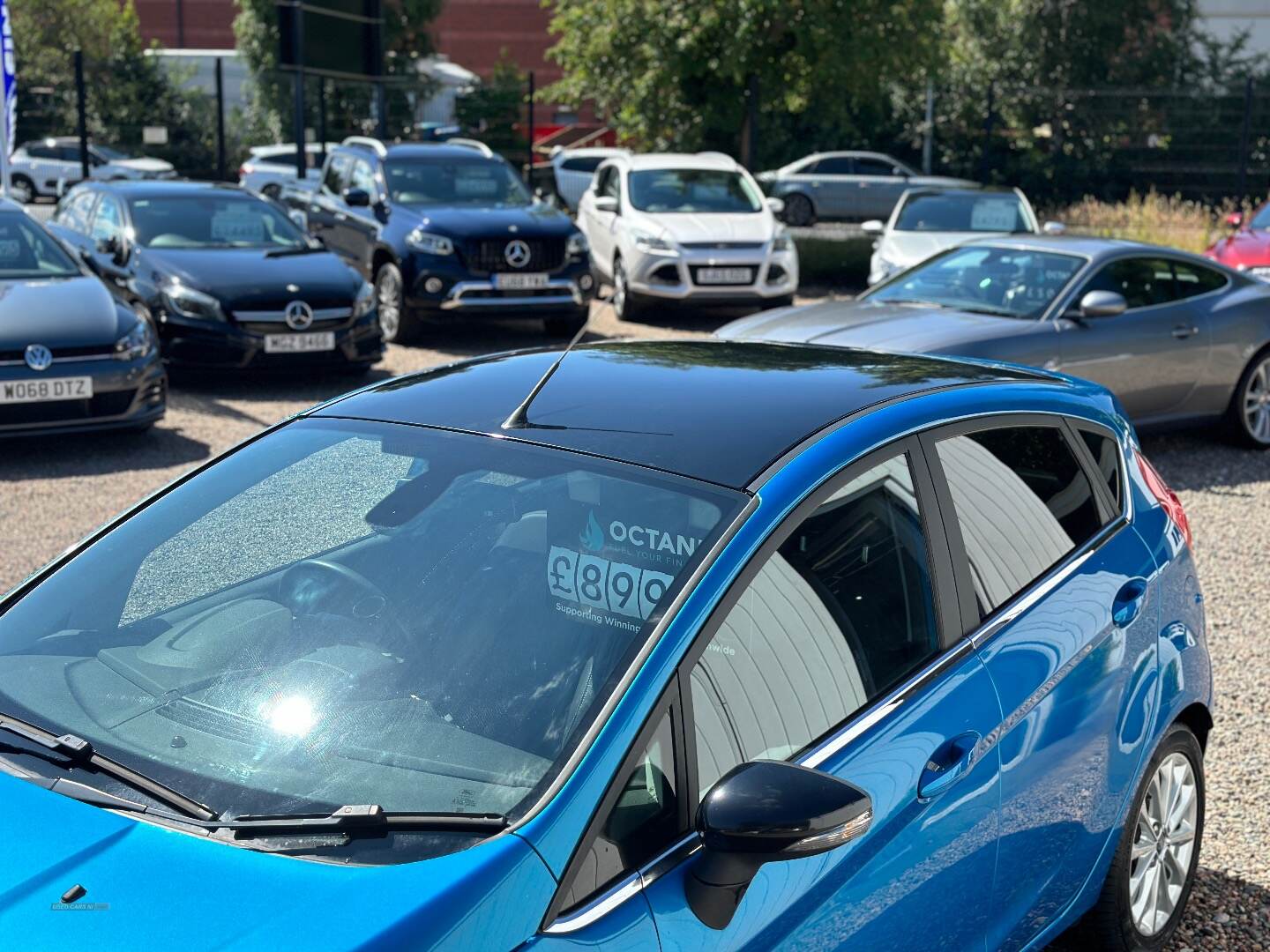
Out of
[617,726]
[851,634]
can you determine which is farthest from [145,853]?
[851,634]

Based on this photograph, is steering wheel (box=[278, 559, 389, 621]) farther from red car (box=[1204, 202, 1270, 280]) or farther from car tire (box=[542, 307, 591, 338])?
red car (box=[1204, 202, 1270, 280])

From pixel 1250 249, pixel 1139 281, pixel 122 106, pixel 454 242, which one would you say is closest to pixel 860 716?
pixel 1139 281

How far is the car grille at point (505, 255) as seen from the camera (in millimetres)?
13023

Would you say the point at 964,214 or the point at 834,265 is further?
the point at 834,265

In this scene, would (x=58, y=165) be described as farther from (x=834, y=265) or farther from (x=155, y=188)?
(x=155, y=188)

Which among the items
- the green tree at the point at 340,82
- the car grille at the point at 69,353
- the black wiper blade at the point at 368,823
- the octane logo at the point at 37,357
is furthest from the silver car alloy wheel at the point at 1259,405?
the green tree at the point at 340,82

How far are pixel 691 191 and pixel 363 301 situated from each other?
18.4 ft

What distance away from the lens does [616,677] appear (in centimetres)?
225

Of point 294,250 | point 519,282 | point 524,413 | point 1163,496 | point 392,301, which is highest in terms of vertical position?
point 524,413

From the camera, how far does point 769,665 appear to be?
8.29 feet

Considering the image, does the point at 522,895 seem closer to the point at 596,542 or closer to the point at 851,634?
the point at 596,542

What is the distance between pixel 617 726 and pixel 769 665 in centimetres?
46

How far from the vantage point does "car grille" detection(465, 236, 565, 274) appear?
13023 millimetres

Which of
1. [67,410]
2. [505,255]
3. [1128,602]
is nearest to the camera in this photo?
[1128,602]
